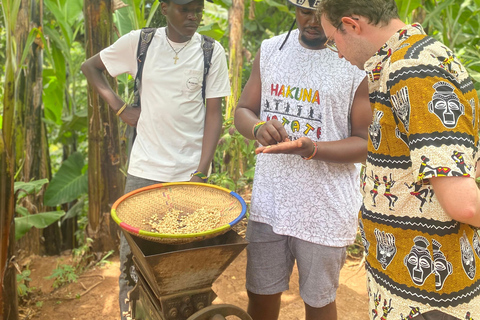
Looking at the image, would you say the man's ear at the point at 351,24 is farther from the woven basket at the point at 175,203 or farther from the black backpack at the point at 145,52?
the black backpack at the point at 145,52

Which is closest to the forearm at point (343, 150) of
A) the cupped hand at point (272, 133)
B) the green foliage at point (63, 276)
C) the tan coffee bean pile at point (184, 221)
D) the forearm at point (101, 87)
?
the cupped hand at point (272, 133)

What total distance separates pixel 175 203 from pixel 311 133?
0.69 metres

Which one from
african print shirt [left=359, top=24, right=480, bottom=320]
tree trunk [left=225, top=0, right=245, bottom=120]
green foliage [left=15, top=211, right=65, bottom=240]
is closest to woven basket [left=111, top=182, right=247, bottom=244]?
african print shirt [left=359, top=24, right=480, bottom=320]

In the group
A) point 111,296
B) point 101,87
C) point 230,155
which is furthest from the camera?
point 230,155

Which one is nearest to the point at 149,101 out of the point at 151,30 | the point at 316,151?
the point at 151,30

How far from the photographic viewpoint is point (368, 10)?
54.2 inches

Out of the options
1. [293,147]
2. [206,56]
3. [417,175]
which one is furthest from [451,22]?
[417,175]

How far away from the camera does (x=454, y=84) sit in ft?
3.97

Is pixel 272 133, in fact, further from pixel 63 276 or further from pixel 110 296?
pixel 63 276

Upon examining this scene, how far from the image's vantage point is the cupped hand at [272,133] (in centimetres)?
186

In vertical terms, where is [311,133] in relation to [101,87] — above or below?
above

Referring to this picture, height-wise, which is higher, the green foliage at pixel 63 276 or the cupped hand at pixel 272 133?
the cupped hand at pixel 272 133

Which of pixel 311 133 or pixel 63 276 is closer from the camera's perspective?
pixel 311 133

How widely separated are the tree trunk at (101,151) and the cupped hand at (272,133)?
87.0 inches
